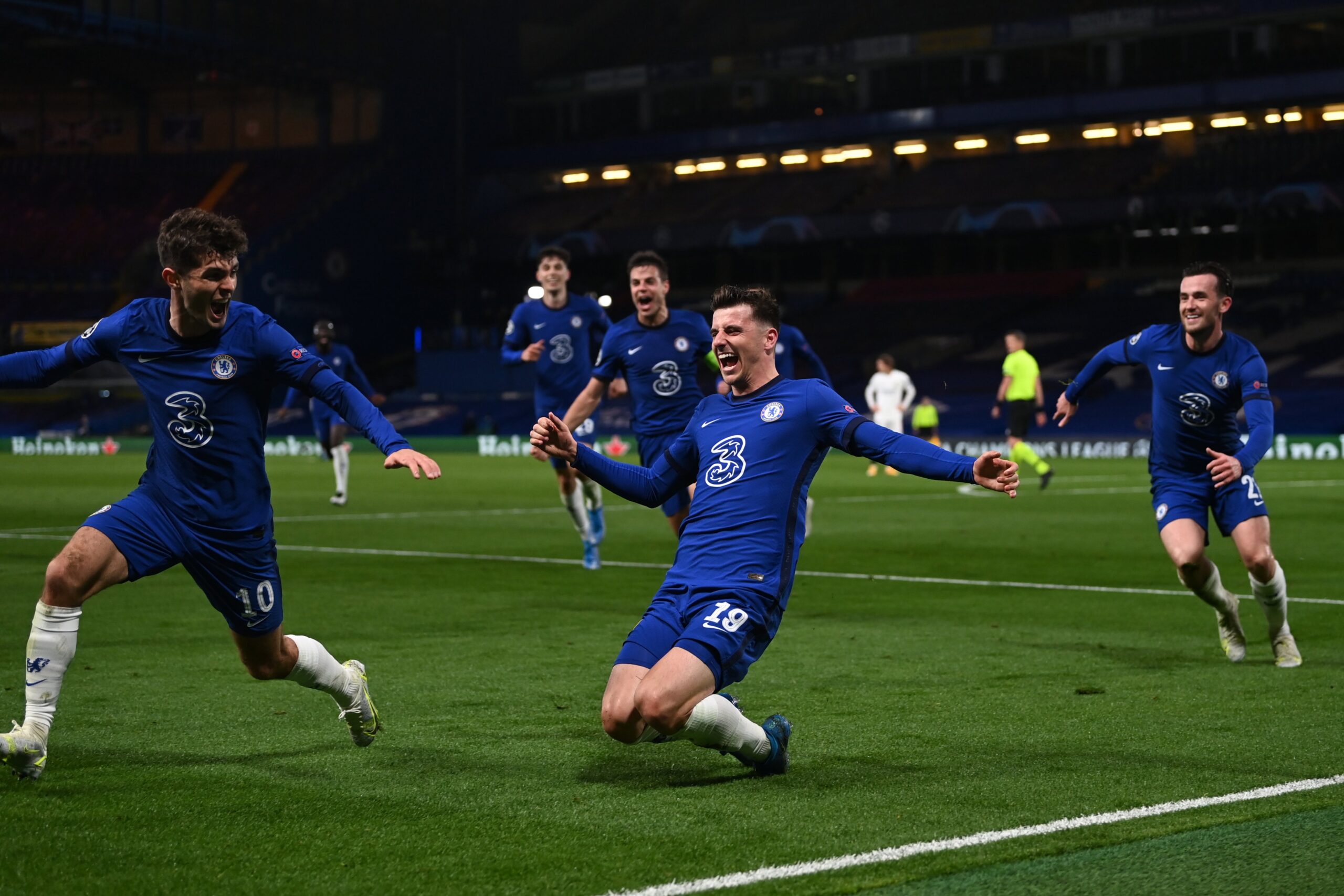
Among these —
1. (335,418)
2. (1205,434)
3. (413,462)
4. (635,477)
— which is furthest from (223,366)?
(335,418)

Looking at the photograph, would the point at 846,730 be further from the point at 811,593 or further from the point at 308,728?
the point at 811,593

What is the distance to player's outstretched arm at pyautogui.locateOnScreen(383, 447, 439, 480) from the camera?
566 centimetres

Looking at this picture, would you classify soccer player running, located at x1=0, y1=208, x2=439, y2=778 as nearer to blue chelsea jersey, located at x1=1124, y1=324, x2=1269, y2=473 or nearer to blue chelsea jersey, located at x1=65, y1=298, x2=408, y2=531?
blue chelsea jersey, located at x1=65, y1=298, x2=408, y2=531

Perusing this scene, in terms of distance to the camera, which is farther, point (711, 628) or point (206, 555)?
point (206, 555)

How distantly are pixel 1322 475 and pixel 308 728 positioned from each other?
949 inches

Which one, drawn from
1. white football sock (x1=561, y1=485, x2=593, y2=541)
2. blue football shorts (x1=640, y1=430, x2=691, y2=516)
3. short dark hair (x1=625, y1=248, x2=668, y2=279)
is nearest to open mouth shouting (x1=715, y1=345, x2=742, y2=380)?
short dark hair (x1=625, y1=248, x2=668, y2=279)

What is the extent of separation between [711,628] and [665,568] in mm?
8262

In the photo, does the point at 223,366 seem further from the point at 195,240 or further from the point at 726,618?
the point at 726,618

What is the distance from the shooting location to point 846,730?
22.3 feet

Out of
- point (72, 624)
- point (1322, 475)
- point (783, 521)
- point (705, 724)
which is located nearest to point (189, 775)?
point (72, 624)

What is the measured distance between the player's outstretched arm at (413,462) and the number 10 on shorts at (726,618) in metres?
1.07

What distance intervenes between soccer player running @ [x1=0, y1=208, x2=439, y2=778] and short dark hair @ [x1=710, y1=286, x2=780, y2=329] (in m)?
1.27

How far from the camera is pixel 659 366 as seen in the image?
11.7m

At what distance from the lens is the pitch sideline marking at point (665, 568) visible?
1223cm
